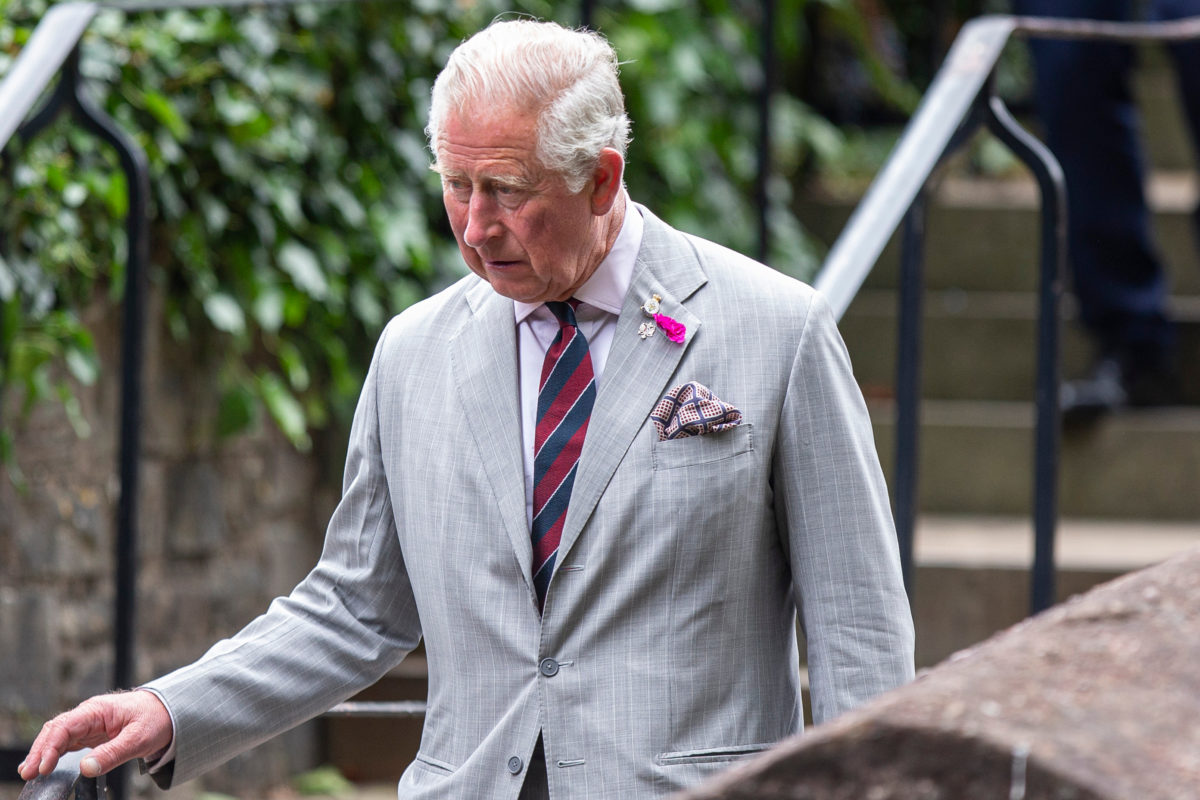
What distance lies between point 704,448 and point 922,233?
1.10 metres

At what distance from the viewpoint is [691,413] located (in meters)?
1.57

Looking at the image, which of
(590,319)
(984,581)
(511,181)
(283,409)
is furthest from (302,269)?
(511,181)

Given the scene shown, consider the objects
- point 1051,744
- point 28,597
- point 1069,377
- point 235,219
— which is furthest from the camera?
point 1069,377

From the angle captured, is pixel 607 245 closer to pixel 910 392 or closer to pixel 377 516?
pixel 377 516

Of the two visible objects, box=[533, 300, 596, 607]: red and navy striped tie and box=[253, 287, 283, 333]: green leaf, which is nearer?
box=[533, 300, 596, 607]: red and navy striped tie

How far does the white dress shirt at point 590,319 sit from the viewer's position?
166 cm

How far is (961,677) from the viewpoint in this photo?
955 mm

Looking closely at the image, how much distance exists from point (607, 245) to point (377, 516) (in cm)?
40

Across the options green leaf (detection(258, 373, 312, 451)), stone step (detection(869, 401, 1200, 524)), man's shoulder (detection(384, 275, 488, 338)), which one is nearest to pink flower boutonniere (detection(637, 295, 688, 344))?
A: man's shoulder (detection(384, 275, 488, 338))

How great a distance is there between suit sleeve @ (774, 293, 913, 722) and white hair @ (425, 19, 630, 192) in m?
0.29

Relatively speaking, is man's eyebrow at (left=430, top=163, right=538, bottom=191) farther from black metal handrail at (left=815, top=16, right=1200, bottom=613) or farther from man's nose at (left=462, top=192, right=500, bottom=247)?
black metal handrail at (left=815, top=16, right=1200, bottom=613)

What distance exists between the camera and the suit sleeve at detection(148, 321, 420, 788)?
5.46 ft

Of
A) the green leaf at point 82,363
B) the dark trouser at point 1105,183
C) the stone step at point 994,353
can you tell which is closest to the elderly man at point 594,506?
the green leaf at point 82,363

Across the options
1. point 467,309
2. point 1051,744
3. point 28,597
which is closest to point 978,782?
point 1051,744
